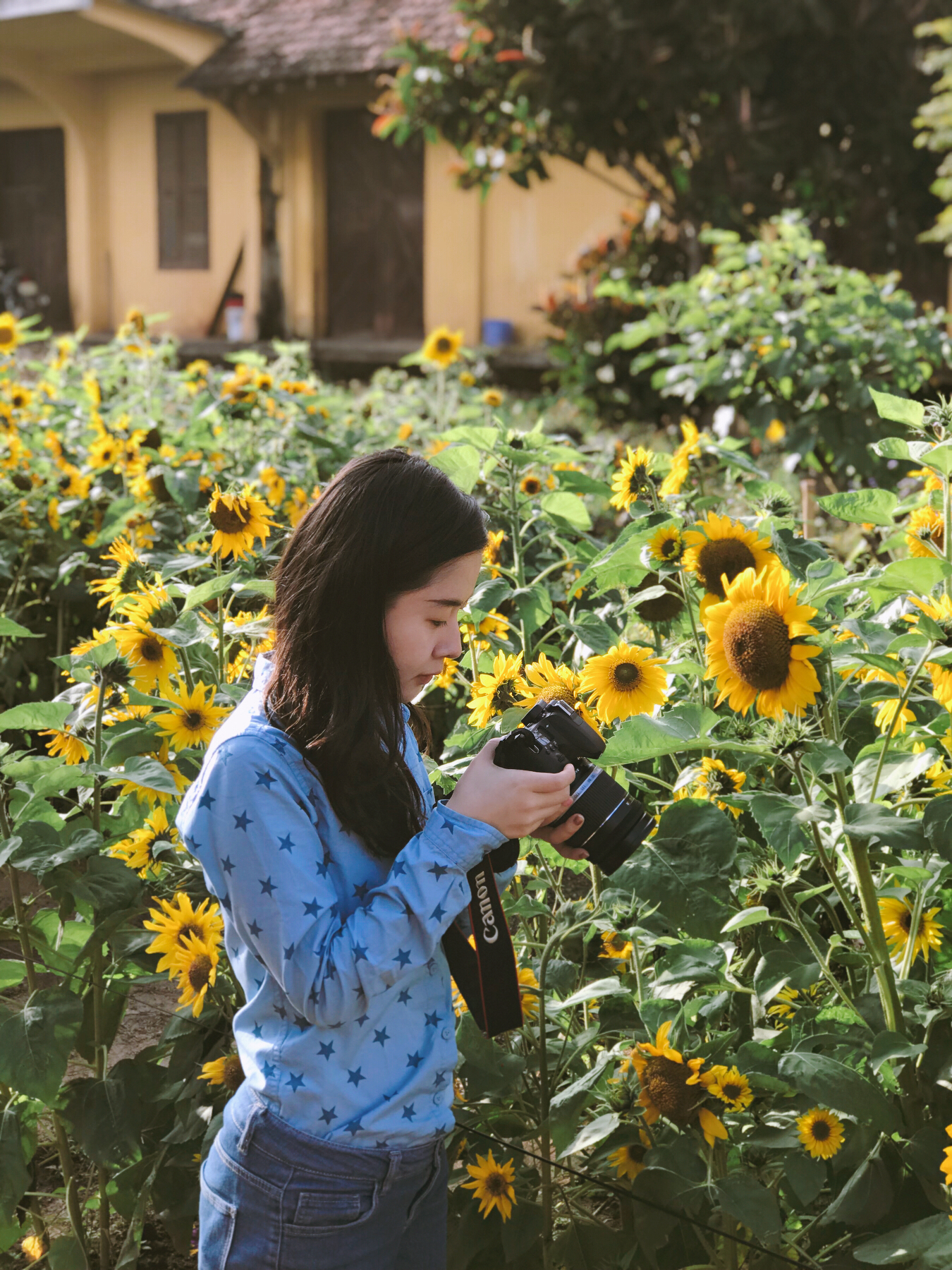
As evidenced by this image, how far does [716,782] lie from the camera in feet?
5.22

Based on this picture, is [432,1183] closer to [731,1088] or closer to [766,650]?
[731,1088]

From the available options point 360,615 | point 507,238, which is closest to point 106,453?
point 360,615

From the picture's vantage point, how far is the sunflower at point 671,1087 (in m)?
1.50

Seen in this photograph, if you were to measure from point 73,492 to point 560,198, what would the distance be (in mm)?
8080

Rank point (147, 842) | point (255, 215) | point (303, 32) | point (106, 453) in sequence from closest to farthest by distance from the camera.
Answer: point (147, 842) < point (106, 453) < point (303, 32) < point (255, 215)

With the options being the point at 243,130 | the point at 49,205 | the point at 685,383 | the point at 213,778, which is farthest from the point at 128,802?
the point at 49,205

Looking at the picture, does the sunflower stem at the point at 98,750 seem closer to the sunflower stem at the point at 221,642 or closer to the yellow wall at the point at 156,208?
the sunflower stem at the point at 221,642

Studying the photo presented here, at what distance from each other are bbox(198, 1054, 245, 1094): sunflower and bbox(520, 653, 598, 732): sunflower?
0.56 meters

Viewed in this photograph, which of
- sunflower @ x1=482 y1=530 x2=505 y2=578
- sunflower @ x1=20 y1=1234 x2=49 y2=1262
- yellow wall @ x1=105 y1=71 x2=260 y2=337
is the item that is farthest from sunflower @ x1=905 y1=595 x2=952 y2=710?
yellow wall @ x1=105 y1=71 x2=260 y2=337

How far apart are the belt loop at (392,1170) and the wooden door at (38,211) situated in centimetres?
1359

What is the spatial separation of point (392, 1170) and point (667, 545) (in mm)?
778

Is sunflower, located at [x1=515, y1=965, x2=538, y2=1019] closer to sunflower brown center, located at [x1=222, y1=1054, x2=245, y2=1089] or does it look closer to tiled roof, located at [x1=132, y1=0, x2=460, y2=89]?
sunflower brown center, located at [x1=222, y1=1054, x2=245, y2=1089]

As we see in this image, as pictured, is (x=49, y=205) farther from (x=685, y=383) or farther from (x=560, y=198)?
(x=685, y=383)

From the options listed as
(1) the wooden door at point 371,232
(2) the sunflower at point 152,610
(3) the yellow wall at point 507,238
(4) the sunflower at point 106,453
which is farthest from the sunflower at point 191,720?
(1) the wooden door at point 371,232
